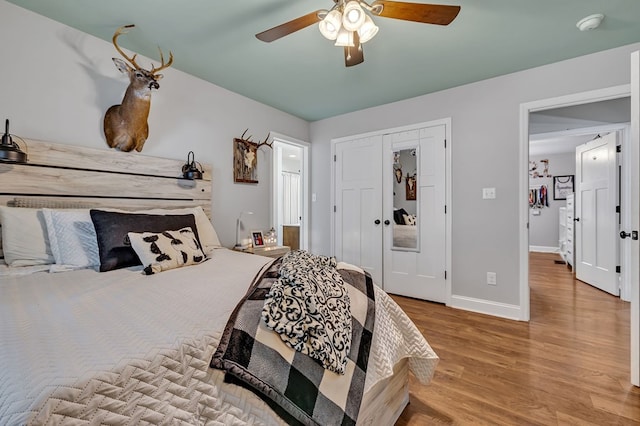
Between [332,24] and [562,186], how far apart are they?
25.8 ft

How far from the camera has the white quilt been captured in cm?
57

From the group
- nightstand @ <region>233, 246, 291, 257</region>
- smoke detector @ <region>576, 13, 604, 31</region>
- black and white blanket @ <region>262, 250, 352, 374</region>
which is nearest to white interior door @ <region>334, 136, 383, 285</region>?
nightstand @ <region>233, 246, 291, 257</region>

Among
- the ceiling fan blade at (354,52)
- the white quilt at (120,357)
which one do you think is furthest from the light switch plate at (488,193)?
the white quilt at (120,357)

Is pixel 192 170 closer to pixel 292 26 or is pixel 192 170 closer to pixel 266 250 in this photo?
pixel 266 250

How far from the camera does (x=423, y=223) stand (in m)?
3.39

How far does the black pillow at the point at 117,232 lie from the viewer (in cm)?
165

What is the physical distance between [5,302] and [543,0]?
3.23 metres

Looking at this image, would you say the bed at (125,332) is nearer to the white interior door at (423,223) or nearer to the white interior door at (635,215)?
the white interior door at (635,215)

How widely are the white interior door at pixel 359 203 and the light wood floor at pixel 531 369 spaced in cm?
93

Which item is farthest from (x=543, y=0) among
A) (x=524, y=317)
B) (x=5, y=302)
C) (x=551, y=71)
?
(x=5, y=302)

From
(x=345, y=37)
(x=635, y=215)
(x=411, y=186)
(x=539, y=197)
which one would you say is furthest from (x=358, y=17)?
(x=539, y=197)

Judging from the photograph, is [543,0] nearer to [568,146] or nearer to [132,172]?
[132,172]

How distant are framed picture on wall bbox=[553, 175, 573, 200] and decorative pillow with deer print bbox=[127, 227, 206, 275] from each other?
27.4ft

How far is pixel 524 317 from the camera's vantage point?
2.74 meters
